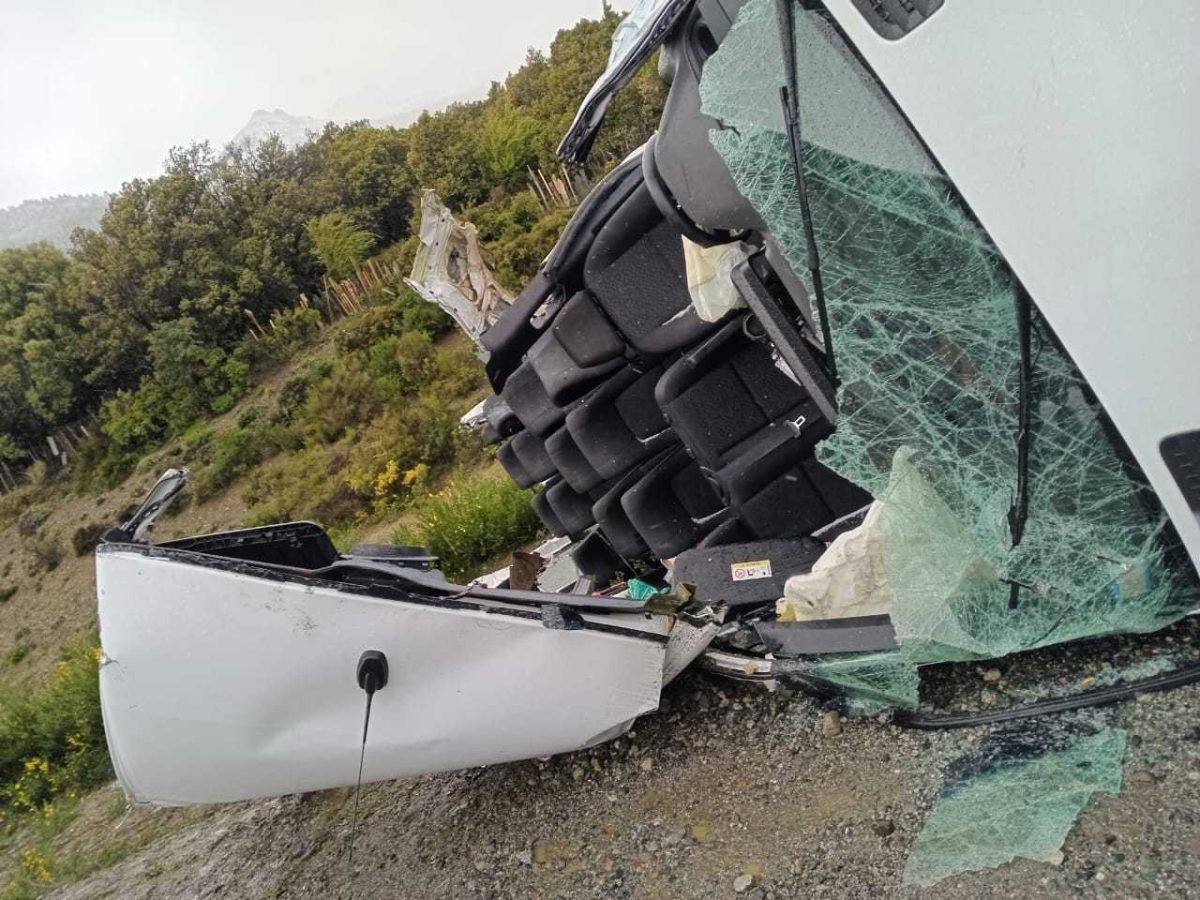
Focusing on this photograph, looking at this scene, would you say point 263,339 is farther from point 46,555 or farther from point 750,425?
point 750,425

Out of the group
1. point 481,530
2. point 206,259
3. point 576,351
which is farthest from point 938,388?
point 206,259

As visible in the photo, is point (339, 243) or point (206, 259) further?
point (206, 259)

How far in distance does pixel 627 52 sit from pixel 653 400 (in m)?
1.63

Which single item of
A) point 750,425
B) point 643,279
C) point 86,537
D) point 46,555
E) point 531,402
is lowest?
point 750,425

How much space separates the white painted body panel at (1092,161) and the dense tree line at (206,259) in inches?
1000

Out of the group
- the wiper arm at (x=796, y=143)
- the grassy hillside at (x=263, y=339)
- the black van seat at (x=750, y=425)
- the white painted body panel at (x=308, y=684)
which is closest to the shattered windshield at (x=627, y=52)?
the wiper arm at (x=796, y=143)

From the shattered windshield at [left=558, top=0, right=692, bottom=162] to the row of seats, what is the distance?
1.35 feet

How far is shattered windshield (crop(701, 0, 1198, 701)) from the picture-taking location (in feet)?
5.72

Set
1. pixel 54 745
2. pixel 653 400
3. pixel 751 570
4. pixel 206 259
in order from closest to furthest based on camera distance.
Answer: pixel 751 570 < pixel 653 400 < pixel 54 745 < pixel 206 259

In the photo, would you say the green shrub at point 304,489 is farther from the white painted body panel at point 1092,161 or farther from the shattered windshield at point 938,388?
the white painted body panel at point 1092,161

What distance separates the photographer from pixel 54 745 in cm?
706

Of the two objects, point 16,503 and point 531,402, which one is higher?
point 16,503

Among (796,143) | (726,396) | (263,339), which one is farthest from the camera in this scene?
(263,339)

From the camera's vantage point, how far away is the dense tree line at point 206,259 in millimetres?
27859
